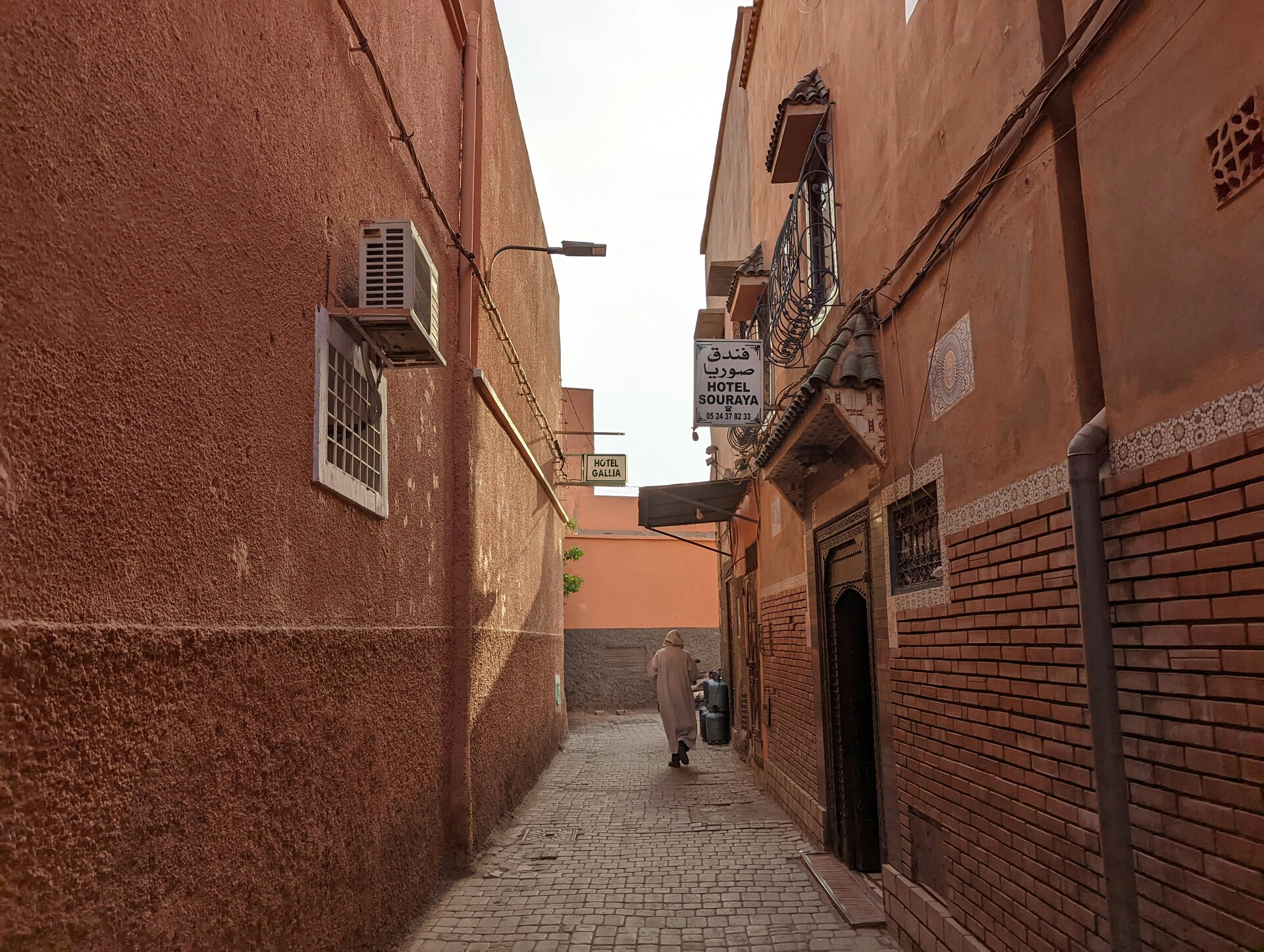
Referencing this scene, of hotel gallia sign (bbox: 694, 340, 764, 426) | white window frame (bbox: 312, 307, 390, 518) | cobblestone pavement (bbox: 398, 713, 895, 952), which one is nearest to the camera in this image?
white window frame (bbox: 312, 307, 390, 518)

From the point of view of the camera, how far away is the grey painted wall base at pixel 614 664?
22.0 meters

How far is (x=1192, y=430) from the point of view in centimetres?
249

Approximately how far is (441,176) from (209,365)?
4.30 m

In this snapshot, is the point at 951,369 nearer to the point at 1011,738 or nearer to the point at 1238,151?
the point at 1011,738

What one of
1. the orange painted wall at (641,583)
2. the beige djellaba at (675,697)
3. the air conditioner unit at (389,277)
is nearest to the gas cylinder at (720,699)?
the beige djellaba at (675,697)

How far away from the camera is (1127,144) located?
2.82m

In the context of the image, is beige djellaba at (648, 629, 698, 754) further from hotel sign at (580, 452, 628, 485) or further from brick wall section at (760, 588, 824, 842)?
hotel sign at (580, 452, 628, 485)

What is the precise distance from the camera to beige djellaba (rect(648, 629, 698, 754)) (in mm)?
12102

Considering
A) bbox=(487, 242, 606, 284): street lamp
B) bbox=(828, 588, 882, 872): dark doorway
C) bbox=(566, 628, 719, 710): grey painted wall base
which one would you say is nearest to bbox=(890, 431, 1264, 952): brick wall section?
bbox=(828, 588, 882, 872): dark doorway


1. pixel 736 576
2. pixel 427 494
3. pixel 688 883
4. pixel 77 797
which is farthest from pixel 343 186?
pixel 736 576

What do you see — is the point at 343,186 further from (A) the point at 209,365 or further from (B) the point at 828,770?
(B) the point at 828,770

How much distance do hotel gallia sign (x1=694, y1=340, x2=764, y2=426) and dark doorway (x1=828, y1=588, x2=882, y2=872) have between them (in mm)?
1893

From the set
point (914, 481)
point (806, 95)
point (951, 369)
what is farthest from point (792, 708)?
point (806, 95)

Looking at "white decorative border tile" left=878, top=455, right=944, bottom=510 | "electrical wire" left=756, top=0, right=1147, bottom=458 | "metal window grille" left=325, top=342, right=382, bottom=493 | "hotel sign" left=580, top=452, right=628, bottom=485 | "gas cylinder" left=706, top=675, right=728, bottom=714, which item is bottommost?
"gas cylinder" left=706, top=675, right=728, bottom=714
